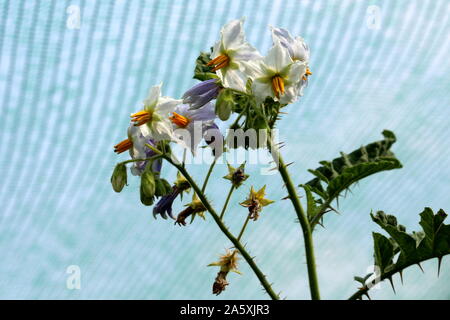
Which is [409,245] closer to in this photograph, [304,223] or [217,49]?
[304,223]

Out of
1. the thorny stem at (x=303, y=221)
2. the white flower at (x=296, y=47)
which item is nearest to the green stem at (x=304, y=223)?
the thorny stem at (x=303, y=221)

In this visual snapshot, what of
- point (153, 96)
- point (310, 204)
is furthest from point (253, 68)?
point (310, 204)

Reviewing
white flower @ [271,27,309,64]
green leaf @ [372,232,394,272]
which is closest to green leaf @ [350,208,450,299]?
green leaf @ [372,232,394,272]

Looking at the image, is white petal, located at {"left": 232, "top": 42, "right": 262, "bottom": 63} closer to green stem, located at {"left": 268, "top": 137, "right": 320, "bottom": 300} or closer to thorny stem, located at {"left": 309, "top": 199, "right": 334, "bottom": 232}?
green stem, located at {"left": 268, "top": 137, "right": 320, "bottom": 300}

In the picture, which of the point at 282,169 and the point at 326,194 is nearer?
the point at 282,169
